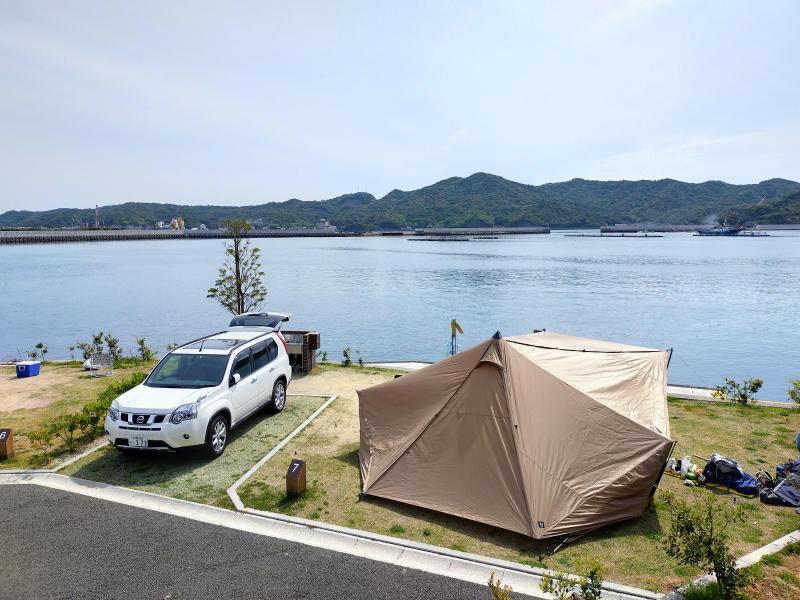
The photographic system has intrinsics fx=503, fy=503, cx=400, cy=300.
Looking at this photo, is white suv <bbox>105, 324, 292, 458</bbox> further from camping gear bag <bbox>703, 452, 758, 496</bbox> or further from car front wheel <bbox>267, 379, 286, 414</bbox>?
camping gear bag <bbox>703, 452, 758, 496</bbox>

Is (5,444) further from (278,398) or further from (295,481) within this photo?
(295,481)

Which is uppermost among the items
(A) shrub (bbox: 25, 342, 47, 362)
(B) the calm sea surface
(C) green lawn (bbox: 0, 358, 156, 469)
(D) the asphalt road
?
(D) the asphalt road

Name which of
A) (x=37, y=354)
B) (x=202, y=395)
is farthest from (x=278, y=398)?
(x=37, y=354)

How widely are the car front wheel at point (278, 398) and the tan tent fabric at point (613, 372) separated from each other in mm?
6066

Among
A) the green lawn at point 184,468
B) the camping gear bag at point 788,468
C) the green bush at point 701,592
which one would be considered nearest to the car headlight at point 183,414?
the green lawn at point 184,468

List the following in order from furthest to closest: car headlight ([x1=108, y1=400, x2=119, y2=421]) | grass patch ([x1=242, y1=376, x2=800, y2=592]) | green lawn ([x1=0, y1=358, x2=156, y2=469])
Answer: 1. green lawn ([x1=0, y1=358, x2=156, y2=469])
2. car headlight ([x1=108, y1=400, x2=119, y2=421])
3. grass patch ([x1=242, y1=376, x2=800, y2=592])

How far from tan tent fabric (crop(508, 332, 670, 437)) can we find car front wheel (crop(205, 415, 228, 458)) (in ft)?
21.1

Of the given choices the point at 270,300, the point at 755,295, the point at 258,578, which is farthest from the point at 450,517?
the point at 755,295

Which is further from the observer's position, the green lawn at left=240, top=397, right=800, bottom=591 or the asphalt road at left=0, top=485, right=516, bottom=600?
the green lawn at left=240, top=397, right=800, bottom=591

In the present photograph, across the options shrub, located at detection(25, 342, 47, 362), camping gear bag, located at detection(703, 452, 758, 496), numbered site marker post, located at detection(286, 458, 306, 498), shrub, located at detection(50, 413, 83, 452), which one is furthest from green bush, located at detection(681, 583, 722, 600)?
shrub, located at detection(25, 342, 47, 362)

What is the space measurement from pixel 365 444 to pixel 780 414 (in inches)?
450

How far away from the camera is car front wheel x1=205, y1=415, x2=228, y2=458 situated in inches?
396

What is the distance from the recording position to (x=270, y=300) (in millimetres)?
53844

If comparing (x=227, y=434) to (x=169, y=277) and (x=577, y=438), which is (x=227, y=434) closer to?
(x=577, y=438)
